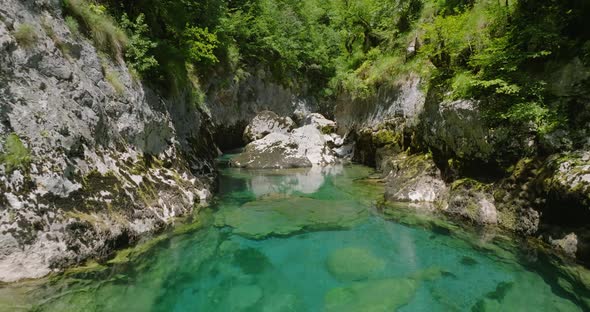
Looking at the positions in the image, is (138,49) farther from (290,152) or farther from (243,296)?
(290,152)

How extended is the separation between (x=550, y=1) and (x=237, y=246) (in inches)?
321

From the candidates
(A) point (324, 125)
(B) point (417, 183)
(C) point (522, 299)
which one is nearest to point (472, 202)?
(B) point (417, 183)

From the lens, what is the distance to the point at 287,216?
9062 mm

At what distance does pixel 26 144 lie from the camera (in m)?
5.25

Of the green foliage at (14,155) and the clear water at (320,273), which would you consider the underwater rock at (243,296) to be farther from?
the green foliage at (14,155)

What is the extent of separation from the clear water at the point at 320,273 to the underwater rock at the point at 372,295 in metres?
0.02

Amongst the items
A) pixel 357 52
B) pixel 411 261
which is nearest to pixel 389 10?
pixel 357 52

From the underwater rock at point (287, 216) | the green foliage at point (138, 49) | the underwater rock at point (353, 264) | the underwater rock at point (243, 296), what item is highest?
the green foliage at point (138, 49)

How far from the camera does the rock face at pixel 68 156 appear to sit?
15.9 ft

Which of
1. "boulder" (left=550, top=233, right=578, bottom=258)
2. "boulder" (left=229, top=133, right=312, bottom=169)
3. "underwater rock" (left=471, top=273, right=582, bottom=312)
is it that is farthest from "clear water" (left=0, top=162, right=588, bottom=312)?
"boulder" (left=229, top=133, right=312, bottom=169)

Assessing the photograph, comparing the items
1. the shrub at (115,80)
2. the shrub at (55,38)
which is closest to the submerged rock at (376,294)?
the shrub at (115,80)

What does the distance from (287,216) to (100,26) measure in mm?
6659

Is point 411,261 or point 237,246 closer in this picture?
point 411,261

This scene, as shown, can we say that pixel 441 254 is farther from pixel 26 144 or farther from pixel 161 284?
pixel 26 144
